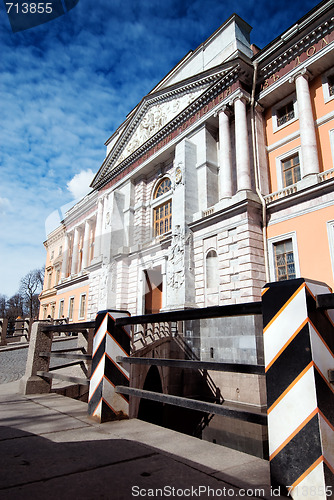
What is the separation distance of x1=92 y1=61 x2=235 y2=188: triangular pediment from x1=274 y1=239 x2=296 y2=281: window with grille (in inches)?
386

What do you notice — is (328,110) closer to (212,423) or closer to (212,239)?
(212,239)

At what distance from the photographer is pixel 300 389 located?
1.83 metres

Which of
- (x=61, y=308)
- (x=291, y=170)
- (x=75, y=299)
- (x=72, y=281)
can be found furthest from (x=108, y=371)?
(x=61, y=308)

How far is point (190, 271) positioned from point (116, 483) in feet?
50.5

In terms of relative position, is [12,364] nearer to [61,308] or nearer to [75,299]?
[75,299]

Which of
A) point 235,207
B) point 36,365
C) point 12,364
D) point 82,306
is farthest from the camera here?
point 82,306

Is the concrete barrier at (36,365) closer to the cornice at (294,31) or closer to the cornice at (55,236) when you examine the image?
the cornice at (294,31)

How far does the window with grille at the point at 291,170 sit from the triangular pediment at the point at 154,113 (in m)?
5.91

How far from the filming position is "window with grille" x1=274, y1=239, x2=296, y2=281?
45.9ft

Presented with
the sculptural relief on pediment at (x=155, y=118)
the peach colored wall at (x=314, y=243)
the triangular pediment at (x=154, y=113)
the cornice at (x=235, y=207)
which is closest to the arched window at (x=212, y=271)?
the cornice at (x=235, y=207)

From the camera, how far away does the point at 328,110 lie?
14406 mm

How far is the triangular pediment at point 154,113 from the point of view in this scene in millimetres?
19150

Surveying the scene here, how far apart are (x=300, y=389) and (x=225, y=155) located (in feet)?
54.5

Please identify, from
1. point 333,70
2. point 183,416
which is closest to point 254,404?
point 183,416
